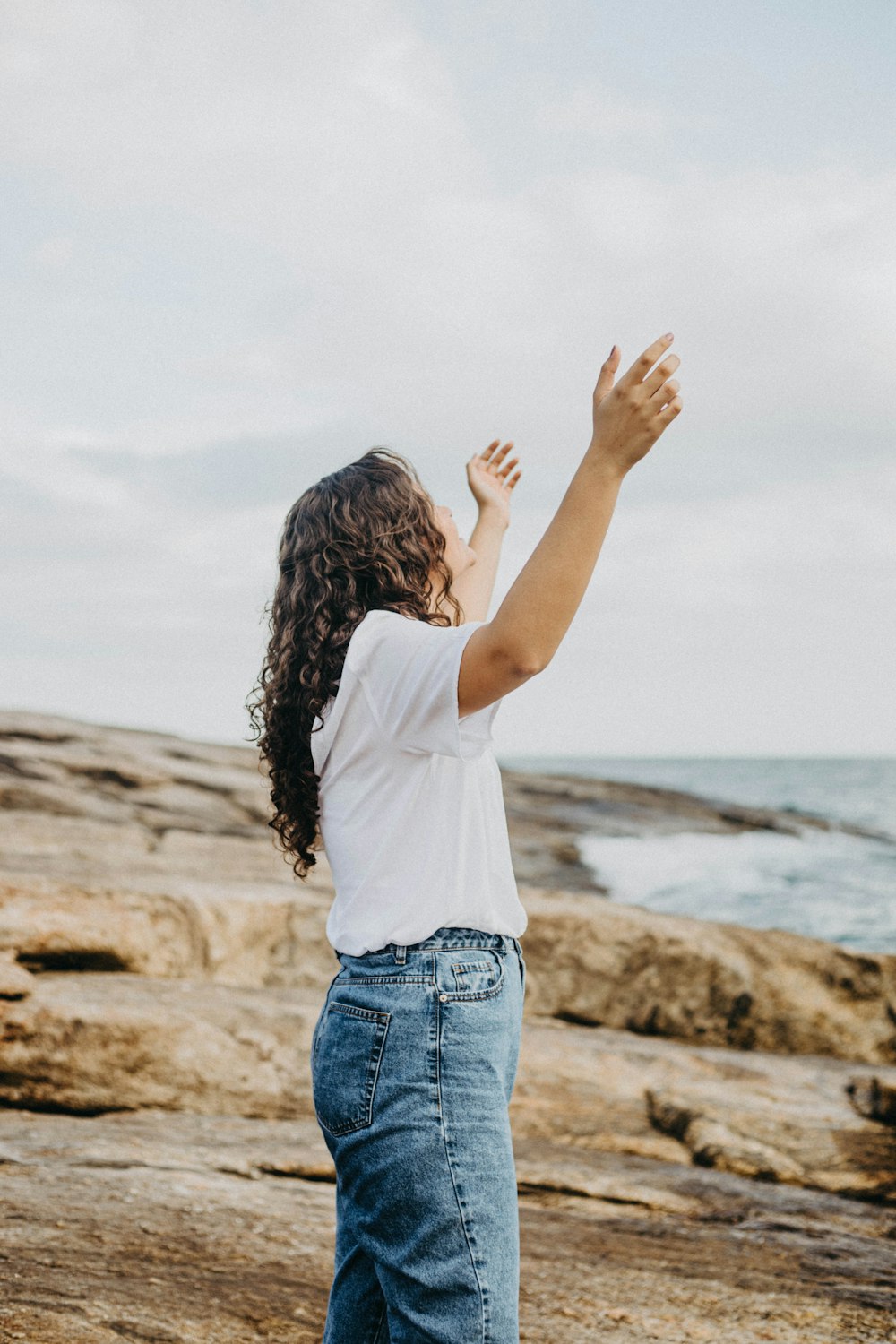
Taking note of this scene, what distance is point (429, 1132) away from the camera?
2.02 metres

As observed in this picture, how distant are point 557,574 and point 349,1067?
105cm

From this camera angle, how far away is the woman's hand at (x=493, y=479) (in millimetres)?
3163

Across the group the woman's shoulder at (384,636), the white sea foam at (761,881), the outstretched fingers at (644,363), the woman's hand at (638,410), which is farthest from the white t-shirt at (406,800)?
the white sea foam at (761,881)

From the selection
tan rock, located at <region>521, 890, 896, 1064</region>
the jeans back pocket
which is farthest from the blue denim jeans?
tan rock, located at <region>521, 890, 896, 1064</region>

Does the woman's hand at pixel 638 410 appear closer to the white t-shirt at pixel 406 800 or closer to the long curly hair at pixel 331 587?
the white t-shirt at pixel 406 800

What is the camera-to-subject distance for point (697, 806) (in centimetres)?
2842

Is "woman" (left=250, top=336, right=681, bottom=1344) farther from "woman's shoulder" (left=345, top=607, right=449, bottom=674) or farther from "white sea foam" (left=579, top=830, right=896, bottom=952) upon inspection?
"white sea foam" (left=579, top=830, right=896, bottom=952)

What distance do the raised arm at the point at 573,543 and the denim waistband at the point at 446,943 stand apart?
0.48 meters

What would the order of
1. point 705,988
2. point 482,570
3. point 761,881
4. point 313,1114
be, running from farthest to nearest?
point 761,881
point 705,988
point 313,1114
point 482,570

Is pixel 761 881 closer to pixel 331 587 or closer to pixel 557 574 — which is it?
pixel 331 587

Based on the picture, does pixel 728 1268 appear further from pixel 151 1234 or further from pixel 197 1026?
pixel 197 1026

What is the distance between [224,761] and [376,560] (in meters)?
15.0

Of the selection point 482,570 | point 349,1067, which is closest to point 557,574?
point 349,1067

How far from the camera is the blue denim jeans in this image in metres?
2.01
